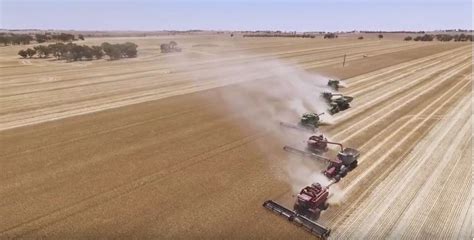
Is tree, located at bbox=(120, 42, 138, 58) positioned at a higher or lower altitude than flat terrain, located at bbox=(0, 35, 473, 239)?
higher

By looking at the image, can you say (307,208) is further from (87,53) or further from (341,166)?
(87,53)

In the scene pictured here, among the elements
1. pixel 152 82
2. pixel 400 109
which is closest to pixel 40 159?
pixel 152 82

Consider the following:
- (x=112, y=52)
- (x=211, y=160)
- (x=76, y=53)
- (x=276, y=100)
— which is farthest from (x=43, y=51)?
(x=211, y=160)

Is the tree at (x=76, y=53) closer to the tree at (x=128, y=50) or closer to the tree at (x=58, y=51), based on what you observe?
the tree at (x=58, y=51)

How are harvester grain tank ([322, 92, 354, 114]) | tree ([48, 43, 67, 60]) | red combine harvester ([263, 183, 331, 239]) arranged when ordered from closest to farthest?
1. red combine harvester ([263, 183, 331, 239])
2. harvester grain tank ([322, 92, 354, 114])
3. tree ([48, 43, 67, 60])

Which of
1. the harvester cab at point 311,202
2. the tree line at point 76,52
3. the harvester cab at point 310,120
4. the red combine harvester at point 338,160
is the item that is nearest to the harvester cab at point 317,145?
the red combine harvester at point 338,160

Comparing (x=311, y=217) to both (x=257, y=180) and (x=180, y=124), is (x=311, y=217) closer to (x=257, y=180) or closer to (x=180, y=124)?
(x=257, y=180)

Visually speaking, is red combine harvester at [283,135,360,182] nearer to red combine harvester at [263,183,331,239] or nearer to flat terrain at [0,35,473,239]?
flat terrain at [0,35,473,239]

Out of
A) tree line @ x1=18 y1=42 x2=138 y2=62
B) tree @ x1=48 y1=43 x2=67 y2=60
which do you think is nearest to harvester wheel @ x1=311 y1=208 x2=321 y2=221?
tree line @ x1=18 y1=42 x2=138 y2=62
